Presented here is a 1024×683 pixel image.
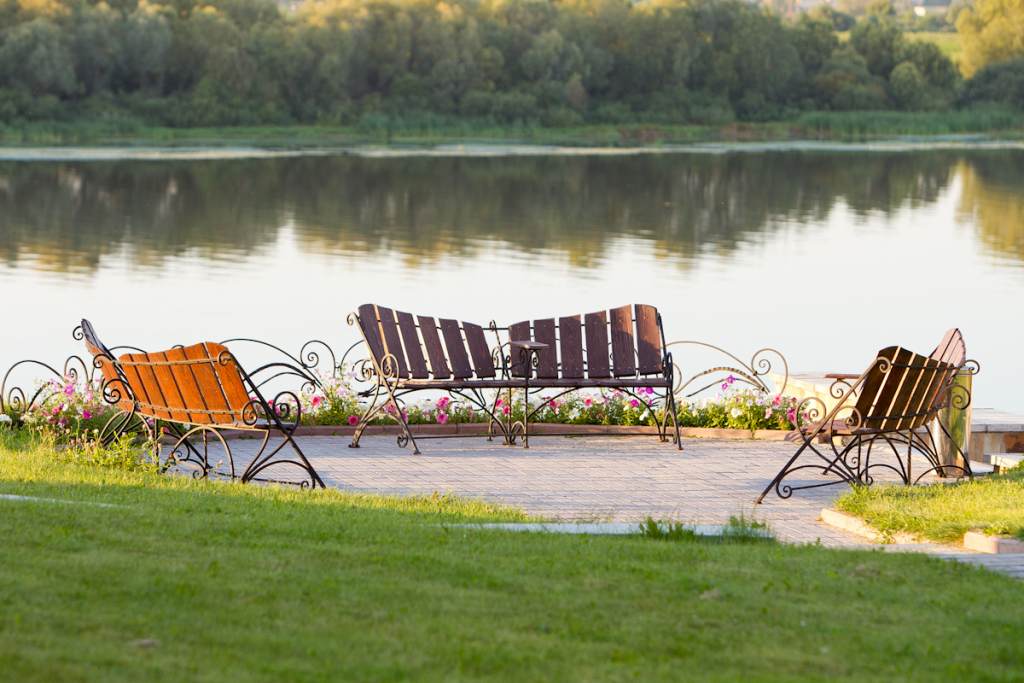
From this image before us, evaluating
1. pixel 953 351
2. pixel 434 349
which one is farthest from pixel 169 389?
pixel 953 351

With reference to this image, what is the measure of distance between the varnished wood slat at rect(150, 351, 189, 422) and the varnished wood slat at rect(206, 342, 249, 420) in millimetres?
282

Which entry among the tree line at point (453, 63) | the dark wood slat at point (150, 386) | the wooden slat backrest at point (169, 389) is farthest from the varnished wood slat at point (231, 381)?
the tree line at point (453, 63)

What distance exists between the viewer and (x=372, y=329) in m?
8.71

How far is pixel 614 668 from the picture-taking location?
11.4 feet

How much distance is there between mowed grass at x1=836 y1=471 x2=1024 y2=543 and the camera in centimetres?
564

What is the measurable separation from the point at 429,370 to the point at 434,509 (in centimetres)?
278

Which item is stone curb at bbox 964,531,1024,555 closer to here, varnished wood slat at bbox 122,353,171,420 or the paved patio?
the paved patio

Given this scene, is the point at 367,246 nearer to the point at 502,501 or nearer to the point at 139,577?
the point at 502,501

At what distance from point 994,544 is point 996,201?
117 ft

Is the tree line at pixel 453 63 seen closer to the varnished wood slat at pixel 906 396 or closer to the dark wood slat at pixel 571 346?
the dark wood slat at pixel 571 346

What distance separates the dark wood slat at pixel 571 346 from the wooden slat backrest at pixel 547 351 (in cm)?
6

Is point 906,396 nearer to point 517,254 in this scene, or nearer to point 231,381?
point 231,381

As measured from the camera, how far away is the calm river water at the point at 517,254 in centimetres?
1684

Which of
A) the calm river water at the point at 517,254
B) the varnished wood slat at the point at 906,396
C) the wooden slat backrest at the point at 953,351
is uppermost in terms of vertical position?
the wooden slat backrest at the point at 953,351
